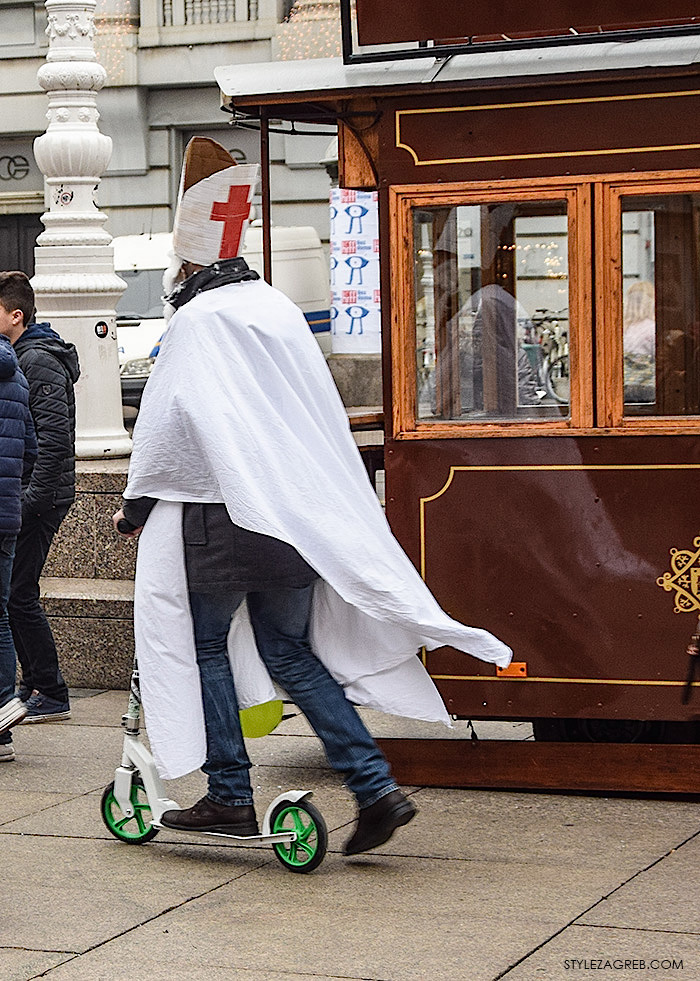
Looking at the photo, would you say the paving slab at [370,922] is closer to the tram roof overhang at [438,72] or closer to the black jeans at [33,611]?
the black jeans at [33,611]

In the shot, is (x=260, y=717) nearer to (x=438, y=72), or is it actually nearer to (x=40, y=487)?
(x=40, y=487)

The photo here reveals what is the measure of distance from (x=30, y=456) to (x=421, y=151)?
2061 mm

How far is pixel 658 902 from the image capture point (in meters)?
4.76

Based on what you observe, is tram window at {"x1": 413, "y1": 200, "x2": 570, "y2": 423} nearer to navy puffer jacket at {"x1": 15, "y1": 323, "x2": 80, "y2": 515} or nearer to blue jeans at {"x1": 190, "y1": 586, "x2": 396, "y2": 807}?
blue jeans at {"x1": 190, "y1": 586, "x2": 396, "y2": 807}

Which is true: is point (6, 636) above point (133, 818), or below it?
above

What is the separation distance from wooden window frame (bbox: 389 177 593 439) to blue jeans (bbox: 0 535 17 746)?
162 cm

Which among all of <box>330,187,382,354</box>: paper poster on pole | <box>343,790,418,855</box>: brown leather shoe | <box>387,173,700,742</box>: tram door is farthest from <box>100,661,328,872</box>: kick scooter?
<box>330,187,382,354</box>: paper poster on pole

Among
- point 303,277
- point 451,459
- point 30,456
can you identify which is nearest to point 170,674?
point 451,459

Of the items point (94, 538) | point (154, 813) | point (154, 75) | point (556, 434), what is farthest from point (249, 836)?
point (154, 75)

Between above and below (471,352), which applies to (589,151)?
above

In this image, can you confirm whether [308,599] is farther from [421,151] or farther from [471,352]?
[421,151]

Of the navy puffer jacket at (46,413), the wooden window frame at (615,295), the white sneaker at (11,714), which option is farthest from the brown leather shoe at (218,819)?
the navy puffer jacket at (46,413)

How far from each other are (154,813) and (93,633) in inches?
118

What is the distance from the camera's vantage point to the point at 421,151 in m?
5.99
